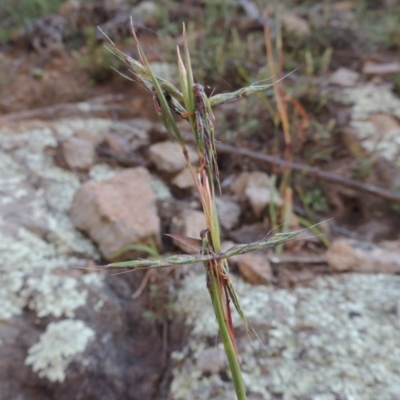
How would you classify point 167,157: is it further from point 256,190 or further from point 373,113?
point 373,113

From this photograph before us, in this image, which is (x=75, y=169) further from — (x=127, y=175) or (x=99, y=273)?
(x=99, y=273)

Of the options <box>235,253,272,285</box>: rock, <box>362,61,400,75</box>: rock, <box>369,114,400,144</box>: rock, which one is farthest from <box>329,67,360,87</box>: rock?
<box>235,253,272,285</box>: rock

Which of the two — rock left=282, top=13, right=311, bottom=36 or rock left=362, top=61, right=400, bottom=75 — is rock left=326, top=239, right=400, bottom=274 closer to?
rock left=362, top=61, right=400, bottom=75

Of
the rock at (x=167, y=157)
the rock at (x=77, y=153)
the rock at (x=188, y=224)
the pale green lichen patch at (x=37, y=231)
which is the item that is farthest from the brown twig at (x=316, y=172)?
the pale green lichen patch at (x=37, y=231)

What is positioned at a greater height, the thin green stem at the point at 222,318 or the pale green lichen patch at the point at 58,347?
the thin green stem at the point at 222,318

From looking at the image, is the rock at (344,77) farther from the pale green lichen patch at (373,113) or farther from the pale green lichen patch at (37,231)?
the pale green lichen patch at (37,231)

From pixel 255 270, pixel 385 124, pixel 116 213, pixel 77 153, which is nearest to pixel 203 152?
pixel 255 270
